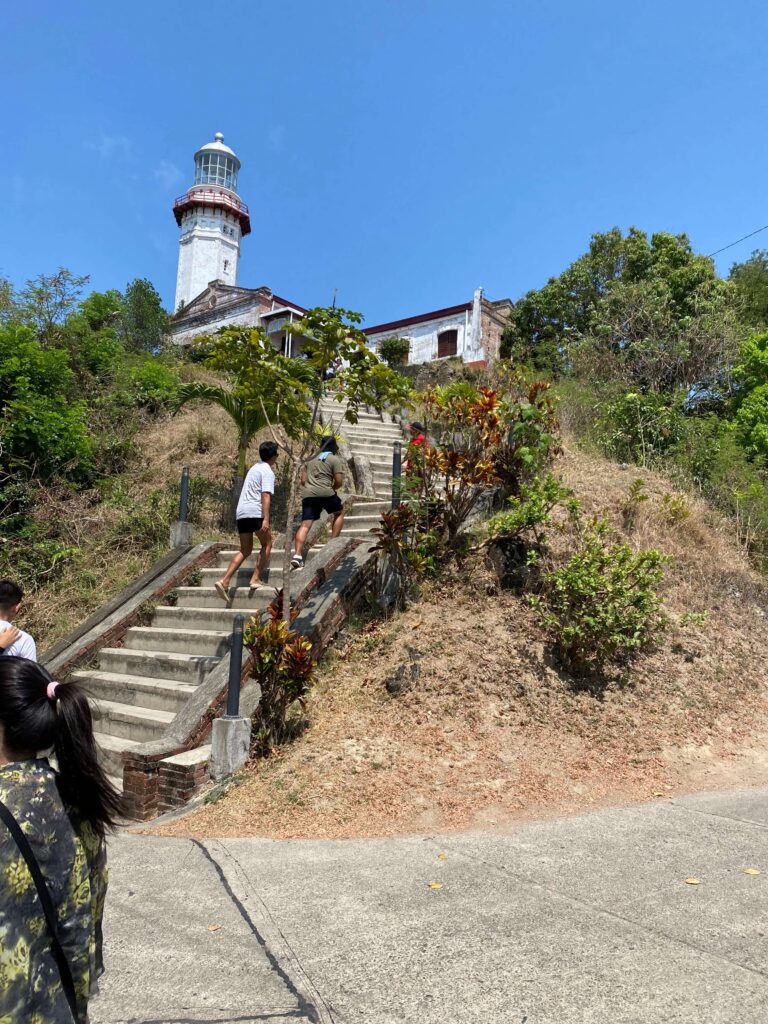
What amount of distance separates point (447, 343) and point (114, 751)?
27.4 m

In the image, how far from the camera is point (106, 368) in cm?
1470

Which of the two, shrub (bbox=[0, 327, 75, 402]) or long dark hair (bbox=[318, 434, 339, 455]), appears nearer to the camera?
long dark hair (bbox=[318, 434, 339, 455])

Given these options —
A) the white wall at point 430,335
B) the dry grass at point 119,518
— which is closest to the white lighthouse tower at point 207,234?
the white wall at point 430,335

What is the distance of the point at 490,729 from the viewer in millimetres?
5859

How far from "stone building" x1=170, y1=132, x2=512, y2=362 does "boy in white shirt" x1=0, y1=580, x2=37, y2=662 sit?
22556mm

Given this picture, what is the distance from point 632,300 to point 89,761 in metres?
18.1

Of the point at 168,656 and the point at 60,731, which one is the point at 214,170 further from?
the point at 60,731

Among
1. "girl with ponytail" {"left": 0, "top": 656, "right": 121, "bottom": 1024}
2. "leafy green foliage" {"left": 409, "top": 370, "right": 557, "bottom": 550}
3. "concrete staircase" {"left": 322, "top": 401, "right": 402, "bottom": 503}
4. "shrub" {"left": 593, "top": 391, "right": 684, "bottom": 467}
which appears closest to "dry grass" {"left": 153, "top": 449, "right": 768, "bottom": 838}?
"leafy green foliage" {"left": 409, "top": 370, "right": 557, "bottom": 550}

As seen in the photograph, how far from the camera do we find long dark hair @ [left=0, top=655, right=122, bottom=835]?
64.5 inches

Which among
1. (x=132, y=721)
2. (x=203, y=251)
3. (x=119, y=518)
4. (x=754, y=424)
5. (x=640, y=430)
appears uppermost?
(x=203, y=251)

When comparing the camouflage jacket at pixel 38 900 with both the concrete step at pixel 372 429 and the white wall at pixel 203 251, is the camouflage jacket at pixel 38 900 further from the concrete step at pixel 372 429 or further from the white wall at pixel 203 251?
the white wall at pixel 203 251

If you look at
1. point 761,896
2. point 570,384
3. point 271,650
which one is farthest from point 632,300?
point 761,896

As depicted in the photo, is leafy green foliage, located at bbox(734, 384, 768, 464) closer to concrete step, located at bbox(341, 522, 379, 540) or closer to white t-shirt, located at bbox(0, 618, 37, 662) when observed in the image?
concrete step, located at bbox(341, 522, 379, 540)

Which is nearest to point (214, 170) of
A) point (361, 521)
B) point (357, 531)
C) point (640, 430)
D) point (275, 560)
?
point (640, 430)
